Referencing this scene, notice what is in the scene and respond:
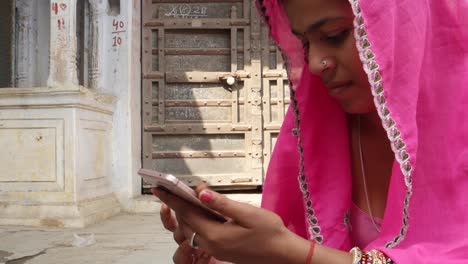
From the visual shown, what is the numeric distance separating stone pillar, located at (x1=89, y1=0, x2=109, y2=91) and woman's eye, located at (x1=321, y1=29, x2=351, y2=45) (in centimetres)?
433

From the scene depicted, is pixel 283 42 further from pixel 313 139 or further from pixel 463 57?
pixel 463 57

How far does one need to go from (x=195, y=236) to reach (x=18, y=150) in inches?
153

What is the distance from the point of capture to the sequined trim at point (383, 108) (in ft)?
3.08

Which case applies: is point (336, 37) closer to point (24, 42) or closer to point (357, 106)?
point (357, 106)

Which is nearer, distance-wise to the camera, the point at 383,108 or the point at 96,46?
the point at 383,108

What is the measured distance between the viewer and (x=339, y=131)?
121cm

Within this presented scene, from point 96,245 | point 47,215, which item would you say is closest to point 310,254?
point 96,245

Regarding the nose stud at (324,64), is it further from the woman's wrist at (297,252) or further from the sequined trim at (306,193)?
the woman's wrist at (297,252)

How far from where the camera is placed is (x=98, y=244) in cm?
344

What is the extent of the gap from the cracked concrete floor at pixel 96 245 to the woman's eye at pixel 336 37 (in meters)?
2.05

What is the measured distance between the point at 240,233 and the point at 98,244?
282 centimetres

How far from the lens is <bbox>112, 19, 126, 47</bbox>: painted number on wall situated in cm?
516

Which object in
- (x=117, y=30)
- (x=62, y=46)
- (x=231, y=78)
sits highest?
(x=117, y=30)

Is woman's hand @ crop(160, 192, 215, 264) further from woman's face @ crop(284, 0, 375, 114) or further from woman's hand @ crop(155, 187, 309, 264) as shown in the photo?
woman's face @ crop(284, 0, 375, 114)
